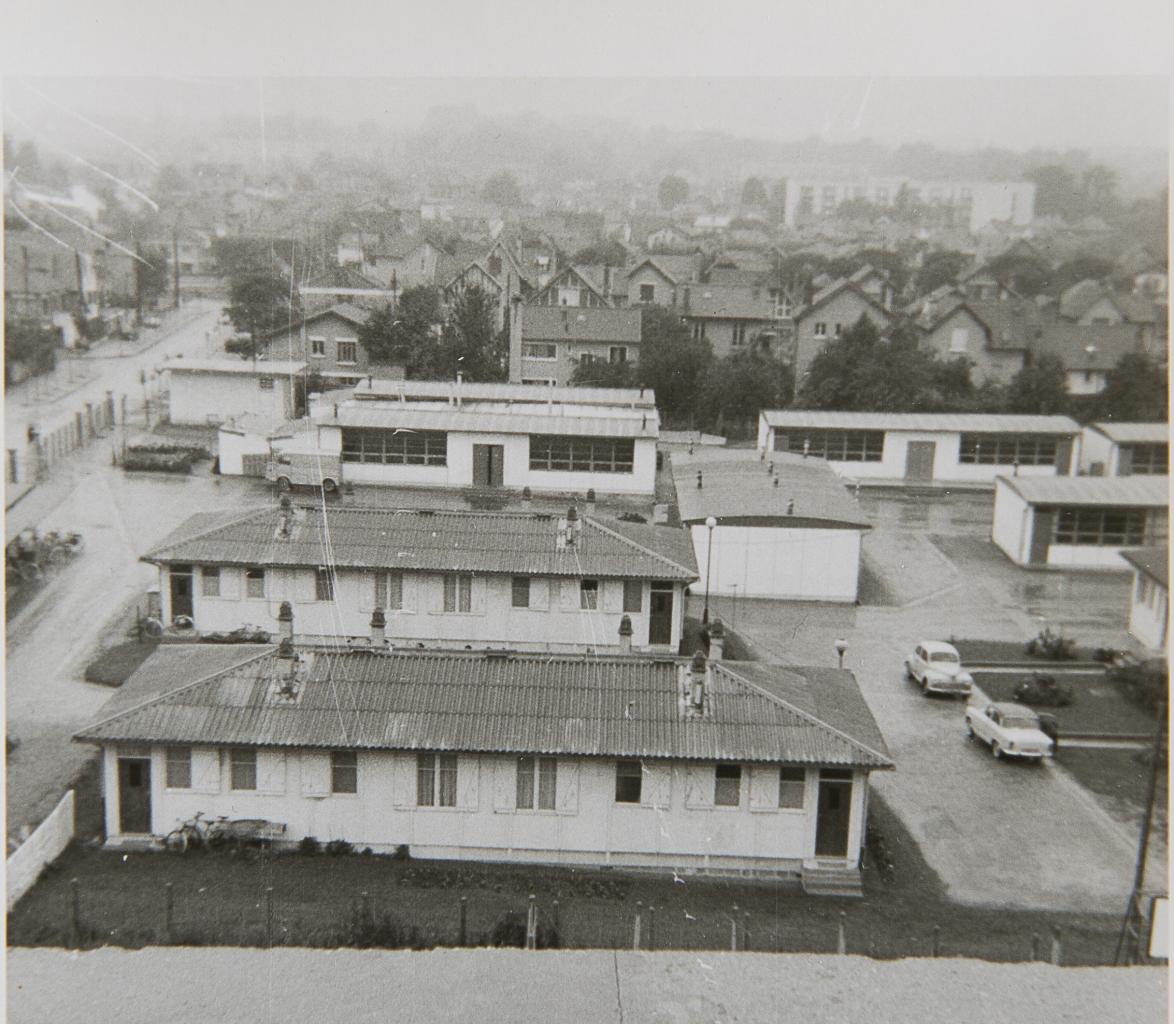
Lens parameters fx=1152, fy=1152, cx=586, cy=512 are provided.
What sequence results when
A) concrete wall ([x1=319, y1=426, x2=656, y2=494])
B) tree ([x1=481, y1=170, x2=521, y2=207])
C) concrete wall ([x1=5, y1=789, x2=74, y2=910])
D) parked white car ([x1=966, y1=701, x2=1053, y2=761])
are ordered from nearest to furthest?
concrete wall ([x1=5, y1=789, x2=74, y2=910]) → parked white car ([x1=966, y1=701, x2=1053, y2=761]) → concrete wall ([x1=319, y1=426, x2=656, y2=494]) → tree ([x1=481, y1=170, x2=521, y2=207])

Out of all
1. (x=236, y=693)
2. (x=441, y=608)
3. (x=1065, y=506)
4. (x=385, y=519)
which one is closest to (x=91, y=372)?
(x=385, y=519)

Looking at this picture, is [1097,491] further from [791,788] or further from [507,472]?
[791,788]

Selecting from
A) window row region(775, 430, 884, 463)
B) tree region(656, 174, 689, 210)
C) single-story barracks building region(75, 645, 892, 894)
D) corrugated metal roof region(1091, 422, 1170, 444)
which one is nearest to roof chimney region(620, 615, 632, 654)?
single-story barracks building region(75, 645, 892, 894)

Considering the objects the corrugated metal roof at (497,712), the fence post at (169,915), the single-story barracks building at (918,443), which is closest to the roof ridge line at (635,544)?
the corrugated metal roof at (497,712)

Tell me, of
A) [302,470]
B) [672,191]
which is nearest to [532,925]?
[302,470]

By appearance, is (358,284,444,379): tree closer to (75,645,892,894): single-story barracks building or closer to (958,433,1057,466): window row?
(75,645,892,894): single-story barracks building

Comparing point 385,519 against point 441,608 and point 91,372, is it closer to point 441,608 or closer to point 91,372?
point 441,608
